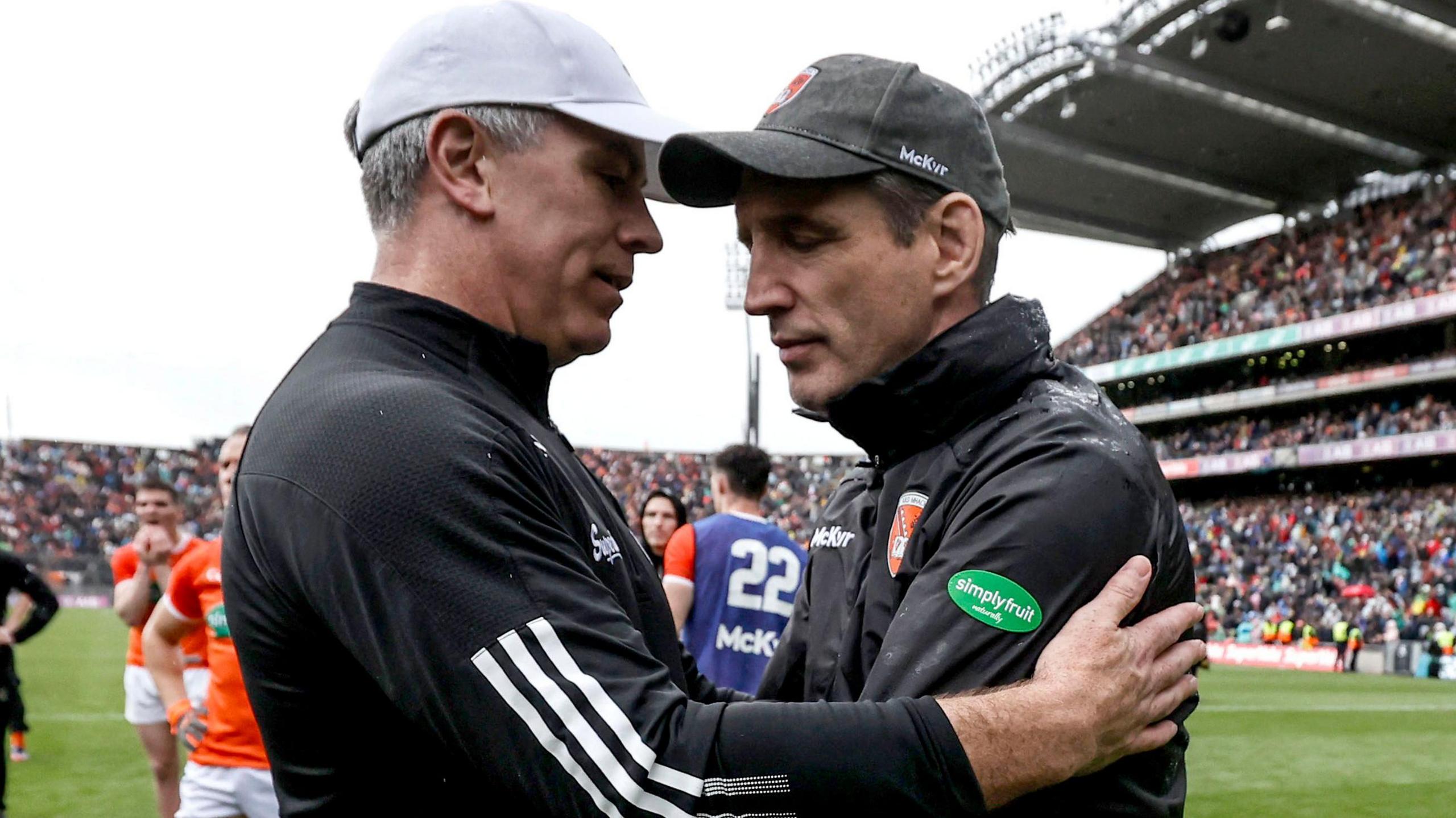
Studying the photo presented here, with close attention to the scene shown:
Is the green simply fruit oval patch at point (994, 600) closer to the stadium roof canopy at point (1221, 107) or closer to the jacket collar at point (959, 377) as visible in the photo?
the jacket collar at point (959, 377)

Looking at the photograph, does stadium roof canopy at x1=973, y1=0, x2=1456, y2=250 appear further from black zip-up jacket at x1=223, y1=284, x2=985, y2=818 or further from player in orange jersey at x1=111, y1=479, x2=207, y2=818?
black zip-up jacket at x1=223, y1=284, x2=985, y2=818

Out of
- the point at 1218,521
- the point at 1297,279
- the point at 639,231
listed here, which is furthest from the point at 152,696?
the point at 1297,279

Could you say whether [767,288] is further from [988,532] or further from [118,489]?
[118,489]

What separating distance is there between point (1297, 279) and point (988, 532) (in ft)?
139

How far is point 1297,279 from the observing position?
1564 inches

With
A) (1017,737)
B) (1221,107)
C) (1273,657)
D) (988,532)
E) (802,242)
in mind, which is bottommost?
(1273,657)

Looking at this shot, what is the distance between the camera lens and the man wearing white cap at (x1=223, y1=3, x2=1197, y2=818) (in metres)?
1.41

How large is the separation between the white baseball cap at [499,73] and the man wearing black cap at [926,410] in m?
0.15

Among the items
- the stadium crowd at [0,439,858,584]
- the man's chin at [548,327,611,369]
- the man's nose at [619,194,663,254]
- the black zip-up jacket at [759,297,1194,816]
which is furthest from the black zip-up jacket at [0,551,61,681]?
the stadium crowd at [0,439,858,584]

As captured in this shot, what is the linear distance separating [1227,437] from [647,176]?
43.7m

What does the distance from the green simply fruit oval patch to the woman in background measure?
6.77m

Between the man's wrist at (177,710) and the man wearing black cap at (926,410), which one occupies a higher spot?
the man wearing black cap at (926,410)

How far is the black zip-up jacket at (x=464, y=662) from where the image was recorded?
140cm

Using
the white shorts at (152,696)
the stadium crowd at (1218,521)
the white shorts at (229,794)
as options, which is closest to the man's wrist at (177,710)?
the white shorts at (229,794)
